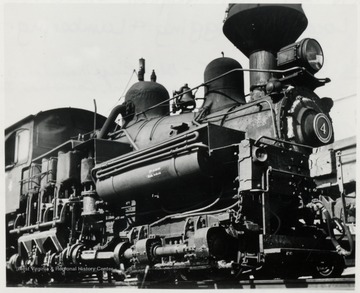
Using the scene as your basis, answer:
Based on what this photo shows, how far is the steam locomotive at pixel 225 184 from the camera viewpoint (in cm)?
552

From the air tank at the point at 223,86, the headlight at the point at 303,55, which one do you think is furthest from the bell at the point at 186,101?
the headlight at the point at 303,55

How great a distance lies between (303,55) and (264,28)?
83 cm

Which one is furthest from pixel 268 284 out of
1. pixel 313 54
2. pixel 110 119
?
pixel 110 119

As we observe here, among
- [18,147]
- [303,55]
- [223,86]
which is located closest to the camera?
[303,55]

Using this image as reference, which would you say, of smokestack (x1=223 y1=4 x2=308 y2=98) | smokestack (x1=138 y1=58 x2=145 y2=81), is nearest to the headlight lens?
smokestack (x1=223 y1=4 x2=308 y2=98)

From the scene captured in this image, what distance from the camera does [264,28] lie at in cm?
693

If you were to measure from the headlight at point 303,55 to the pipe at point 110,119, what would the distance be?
343 centimetres

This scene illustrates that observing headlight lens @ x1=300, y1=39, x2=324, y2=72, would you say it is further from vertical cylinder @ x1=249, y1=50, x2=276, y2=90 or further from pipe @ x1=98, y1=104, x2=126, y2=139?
pipe @ x1=98, y1=104, x2=126, y2=139

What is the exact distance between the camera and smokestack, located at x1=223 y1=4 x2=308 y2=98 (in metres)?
6.80

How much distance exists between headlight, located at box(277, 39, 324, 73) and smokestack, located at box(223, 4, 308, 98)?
33 cm

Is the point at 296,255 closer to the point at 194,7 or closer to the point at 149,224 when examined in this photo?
the point at 149,224

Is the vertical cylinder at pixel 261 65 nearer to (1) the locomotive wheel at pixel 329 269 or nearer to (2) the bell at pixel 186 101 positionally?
(2) the bell at pixel 186 101

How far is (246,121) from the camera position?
6426 mm

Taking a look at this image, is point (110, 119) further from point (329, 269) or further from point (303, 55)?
point (329, 269)
